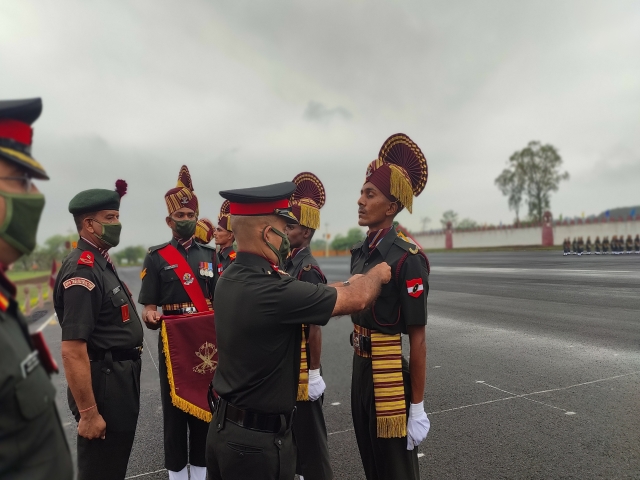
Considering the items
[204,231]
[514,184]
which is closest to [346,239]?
[514,184]

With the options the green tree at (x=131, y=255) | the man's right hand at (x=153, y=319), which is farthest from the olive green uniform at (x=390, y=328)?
the green tree at (x=131, y=255)

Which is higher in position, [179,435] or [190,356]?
[190,356]

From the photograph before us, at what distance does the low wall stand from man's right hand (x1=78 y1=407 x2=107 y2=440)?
Result: 115ft

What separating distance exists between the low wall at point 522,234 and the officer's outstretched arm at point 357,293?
34.3 meters

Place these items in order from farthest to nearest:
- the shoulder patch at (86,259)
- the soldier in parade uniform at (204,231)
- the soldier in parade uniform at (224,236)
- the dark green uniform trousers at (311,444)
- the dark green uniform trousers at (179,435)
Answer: the soldier in parade uniform at (204,231) → the soldier in parade uniform at (224,236) → the dark green uniform trousers at (179,435) → the dark green uniform trousers at (311,444) → the shoulder patch at (86,259)

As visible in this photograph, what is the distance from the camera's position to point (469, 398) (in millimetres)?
5566

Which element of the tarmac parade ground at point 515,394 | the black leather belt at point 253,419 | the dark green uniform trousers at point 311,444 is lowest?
the tarmac parade ground at point 515,394

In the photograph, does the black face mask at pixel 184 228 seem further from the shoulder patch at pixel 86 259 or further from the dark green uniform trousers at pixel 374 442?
the dark green uniform trousers at pixel 374 442

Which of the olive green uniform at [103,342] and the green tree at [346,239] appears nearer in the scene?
the olive green uniform at [103,342]

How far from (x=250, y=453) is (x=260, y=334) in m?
0.58

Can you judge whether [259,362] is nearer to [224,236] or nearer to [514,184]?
[224,236]

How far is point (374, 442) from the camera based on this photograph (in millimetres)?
2850

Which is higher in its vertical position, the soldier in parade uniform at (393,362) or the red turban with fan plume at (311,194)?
the red turban with fan plume at (311,194)

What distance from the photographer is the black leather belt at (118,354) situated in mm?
2984
